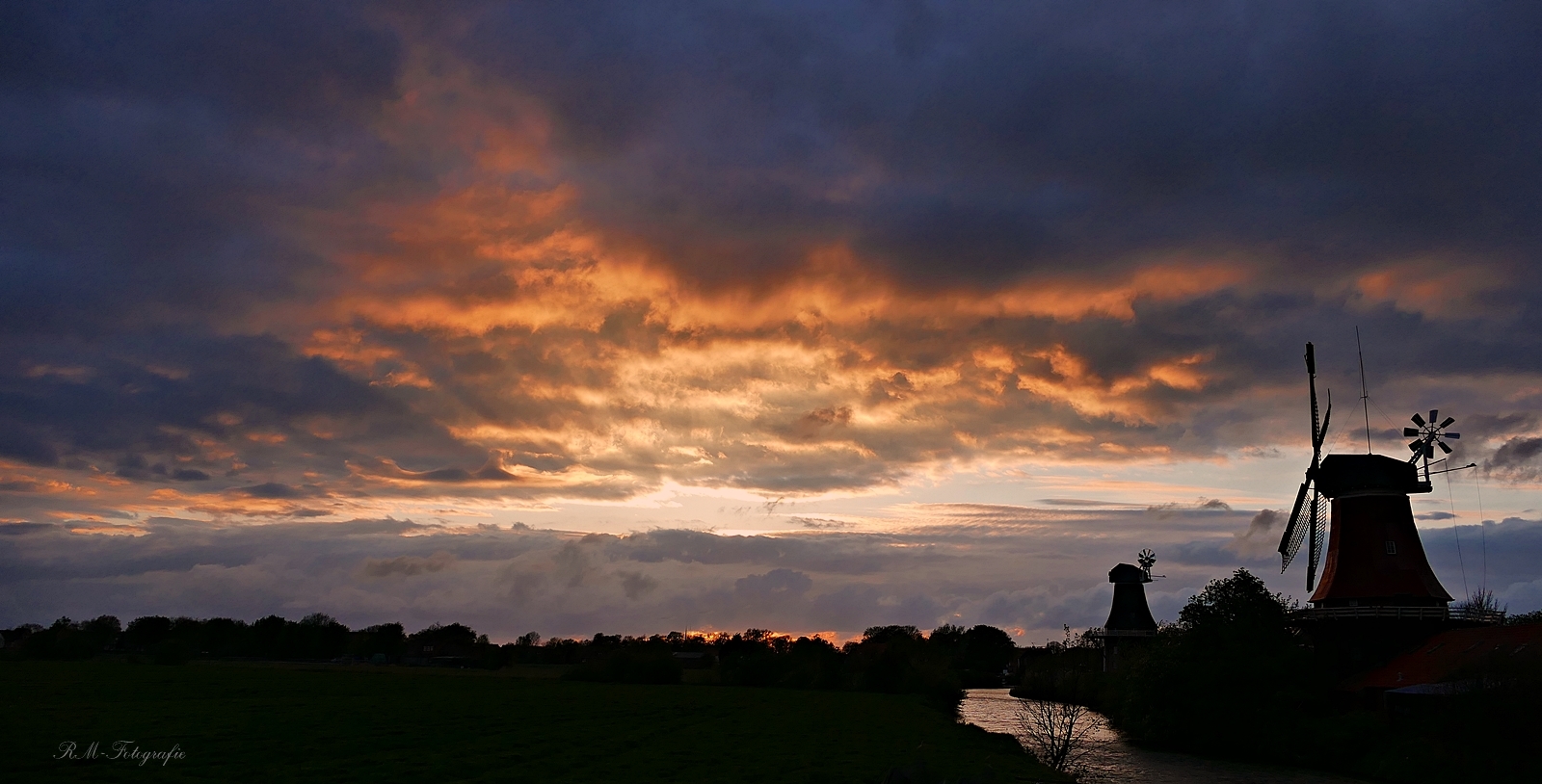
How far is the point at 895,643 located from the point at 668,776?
10839cm

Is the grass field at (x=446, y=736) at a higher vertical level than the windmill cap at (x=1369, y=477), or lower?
lower

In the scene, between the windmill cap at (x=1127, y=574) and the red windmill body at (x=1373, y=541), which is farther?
the windmill cap at (x=1127, y=574)

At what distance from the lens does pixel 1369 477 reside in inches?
2650

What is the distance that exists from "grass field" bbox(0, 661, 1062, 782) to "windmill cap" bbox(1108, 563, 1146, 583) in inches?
2382

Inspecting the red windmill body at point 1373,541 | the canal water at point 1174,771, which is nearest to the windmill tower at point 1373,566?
the red windmill body at point 1373,541

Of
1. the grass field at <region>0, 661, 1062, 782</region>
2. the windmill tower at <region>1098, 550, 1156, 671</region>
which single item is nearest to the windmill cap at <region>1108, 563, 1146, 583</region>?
the windmill tower at <region>1098, 550, 1156, 671</region>

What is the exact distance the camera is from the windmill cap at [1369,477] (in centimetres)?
6681

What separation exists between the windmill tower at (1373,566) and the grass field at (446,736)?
2395 centimetres

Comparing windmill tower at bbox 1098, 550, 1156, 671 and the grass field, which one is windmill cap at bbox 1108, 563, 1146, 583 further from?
the grass field

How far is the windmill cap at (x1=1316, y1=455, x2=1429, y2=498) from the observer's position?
6681 centimetres

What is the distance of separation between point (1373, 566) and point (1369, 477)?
641 centimetres

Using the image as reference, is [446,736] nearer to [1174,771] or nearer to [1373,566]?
[1174,771]

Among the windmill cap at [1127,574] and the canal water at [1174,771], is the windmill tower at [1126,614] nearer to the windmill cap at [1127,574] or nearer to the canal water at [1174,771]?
the windmill cap at [1127,574]

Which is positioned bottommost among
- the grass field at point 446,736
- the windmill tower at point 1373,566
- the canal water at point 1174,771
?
the canal water at point 1174,771
